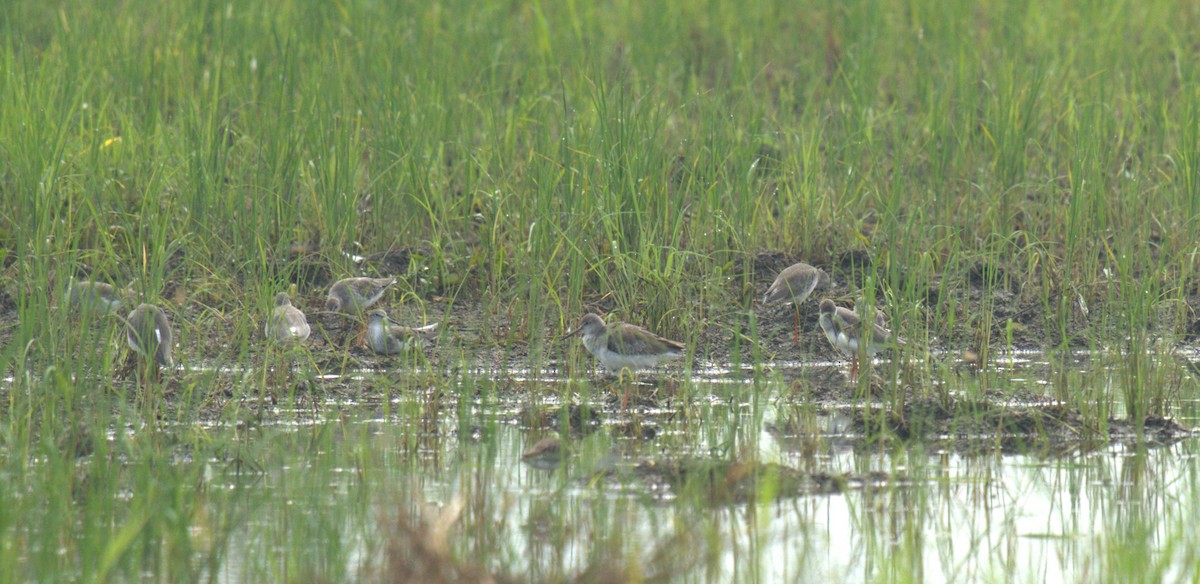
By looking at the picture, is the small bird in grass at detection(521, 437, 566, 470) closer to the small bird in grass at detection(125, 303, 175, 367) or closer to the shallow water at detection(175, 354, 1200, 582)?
the shallow water at detection(175, 354, 1200, 582)

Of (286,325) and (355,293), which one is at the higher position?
(355,293)

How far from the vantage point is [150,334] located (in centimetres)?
663

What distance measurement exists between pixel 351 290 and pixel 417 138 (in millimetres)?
1408

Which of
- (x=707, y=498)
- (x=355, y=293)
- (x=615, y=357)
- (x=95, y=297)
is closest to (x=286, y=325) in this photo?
(x=355, y=293)

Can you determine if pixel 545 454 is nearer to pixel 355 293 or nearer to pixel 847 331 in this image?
pixel 847 331

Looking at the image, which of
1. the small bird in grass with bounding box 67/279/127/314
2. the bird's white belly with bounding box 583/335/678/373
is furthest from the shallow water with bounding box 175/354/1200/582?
the small bird in grass with bounding box 67/279/127/314

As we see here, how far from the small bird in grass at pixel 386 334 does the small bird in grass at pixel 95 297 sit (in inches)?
45.3

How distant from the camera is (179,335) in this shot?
7355 millimetres

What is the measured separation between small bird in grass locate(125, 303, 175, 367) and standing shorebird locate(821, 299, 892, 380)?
2925 millimetres

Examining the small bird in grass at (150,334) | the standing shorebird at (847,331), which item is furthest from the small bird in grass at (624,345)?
the small bird in grass at (150,334)

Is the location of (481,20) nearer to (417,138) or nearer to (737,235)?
(417,138)

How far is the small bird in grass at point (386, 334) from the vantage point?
7383 millimetres

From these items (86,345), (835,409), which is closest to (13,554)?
(86,345)

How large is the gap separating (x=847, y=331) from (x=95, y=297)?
10.9 ft
